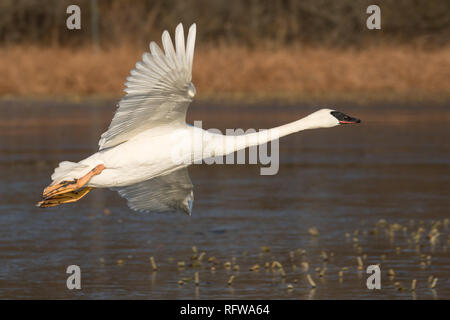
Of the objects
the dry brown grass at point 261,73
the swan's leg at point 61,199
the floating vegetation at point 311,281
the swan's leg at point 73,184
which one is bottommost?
the floating vegetation at point 311,281

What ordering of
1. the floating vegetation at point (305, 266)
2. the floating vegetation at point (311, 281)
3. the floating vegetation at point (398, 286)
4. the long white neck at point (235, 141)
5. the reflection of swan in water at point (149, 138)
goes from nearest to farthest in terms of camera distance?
the reflection of swan in water at point (149, 138)
the long white neck at point (235, 141)
the floating vegetation at point (398, 286)
the floating vegetation at point (311, 281)
the floating vegetation at point (305, 266)

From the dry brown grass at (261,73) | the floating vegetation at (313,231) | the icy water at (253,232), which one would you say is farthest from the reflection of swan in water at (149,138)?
the dry brown grass at (261,73)

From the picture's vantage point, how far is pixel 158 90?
7730 mm

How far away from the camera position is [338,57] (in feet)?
102

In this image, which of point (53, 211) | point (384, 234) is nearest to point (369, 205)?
point (384, 234)

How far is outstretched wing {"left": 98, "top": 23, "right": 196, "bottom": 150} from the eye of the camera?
7.54 metres

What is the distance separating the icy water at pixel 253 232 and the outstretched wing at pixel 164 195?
0.68 meters

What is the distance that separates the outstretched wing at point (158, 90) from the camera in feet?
24.7

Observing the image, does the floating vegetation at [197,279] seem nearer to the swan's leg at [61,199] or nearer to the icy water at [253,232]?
the icy water at [253,232]

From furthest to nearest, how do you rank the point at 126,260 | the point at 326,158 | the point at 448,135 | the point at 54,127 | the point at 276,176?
1. the point at 54,127
2. the point at 448,135
3. the point at 326,158
4. the point at 276,176
5. the point at 126,260

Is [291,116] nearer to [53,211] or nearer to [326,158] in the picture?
[326,158]

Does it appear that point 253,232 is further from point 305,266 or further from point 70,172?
point 70,172

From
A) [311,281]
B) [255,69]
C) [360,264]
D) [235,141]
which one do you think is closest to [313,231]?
[360,264]

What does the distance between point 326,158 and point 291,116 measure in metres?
6.76
